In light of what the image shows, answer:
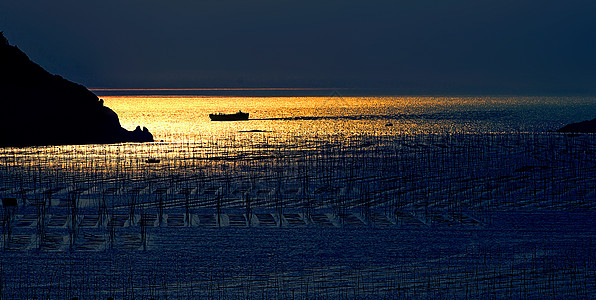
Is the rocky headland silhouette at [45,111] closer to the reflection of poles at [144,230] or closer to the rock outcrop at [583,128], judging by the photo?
the reflection of poles at [144,230]

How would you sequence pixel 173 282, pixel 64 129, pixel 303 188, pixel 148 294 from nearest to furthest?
pixel 148 294
pixel 173 282
pixel 303 188
pixel 64 129

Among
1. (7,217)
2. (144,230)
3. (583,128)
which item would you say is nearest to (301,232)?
(144,230)

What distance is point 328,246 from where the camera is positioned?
68.3ft

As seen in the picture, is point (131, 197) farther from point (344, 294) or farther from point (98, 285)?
point (344, 294)

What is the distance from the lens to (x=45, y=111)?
6700cm

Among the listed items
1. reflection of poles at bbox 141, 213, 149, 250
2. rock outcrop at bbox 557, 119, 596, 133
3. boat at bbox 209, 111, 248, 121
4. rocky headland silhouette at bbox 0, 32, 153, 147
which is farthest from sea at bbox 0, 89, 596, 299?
boat at bbox 209, 111, 248, 121

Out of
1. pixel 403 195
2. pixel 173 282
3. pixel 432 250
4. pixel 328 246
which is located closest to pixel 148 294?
pixel 173 282

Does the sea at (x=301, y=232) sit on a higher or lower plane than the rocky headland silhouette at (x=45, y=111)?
lower

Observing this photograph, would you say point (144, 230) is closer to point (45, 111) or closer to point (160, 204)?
point (160, 204)

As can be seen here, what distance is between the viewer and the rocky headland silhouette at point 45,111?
64125mm

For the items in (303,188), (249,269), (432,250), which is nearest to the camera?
(249,269)

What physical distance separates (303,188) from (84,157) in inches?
891

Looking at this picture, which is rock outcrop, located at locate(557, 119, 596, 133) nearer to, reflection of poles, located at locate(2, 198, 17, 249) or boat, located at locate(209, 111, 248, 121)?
reflection of poles, located at locate(2, 198, 17, 249)

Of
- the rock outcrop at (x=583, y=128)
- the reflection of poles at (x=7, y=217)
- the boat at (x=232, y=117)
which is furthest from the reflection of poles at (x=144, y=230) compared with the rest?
the boat at (x=232, y=117)
